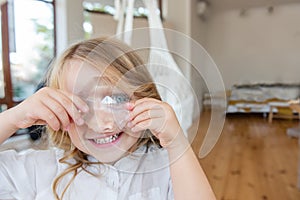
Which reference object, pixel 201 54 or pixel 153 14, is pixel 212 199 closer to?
pixel 201 54

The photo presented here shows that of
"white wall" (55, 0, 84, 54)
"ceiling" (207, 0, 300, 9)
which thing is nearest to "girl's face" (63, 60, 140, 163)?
"white wall" (55, 0, 84, 54)

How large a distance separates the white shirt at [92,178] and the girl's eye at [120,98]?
132 mm

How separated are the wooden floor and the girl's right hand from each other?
79 centimetres

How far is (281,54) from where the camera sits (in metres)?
→ 5.59

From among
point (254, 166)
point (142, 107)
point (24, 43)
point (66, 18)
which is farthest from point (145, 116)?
point (254, 166)

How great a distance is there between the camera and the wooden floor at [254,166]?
178 cm

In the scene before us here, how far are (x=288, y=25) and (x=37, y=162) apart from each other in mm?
5799

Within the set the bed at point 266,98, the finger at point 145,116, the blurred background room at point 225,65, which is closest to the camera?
the finger at point 145,116

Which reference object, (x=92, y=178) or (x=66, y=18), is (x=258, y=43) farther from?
(x=92, y=178)

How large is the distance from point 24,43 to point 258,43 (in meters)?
4.63

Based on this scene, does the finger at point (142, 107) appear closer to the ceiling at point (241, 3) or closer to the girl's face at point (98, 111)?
the girl's face at point (98, 111)

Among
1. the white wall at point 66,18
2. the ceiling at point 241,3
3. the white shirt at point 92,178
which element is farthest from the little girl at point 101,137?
the ceiling at point 241,3

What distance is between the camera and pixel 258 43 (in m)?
5.66

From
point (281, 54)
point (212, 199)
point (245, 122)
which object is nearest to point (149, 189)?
point (212, 199)
